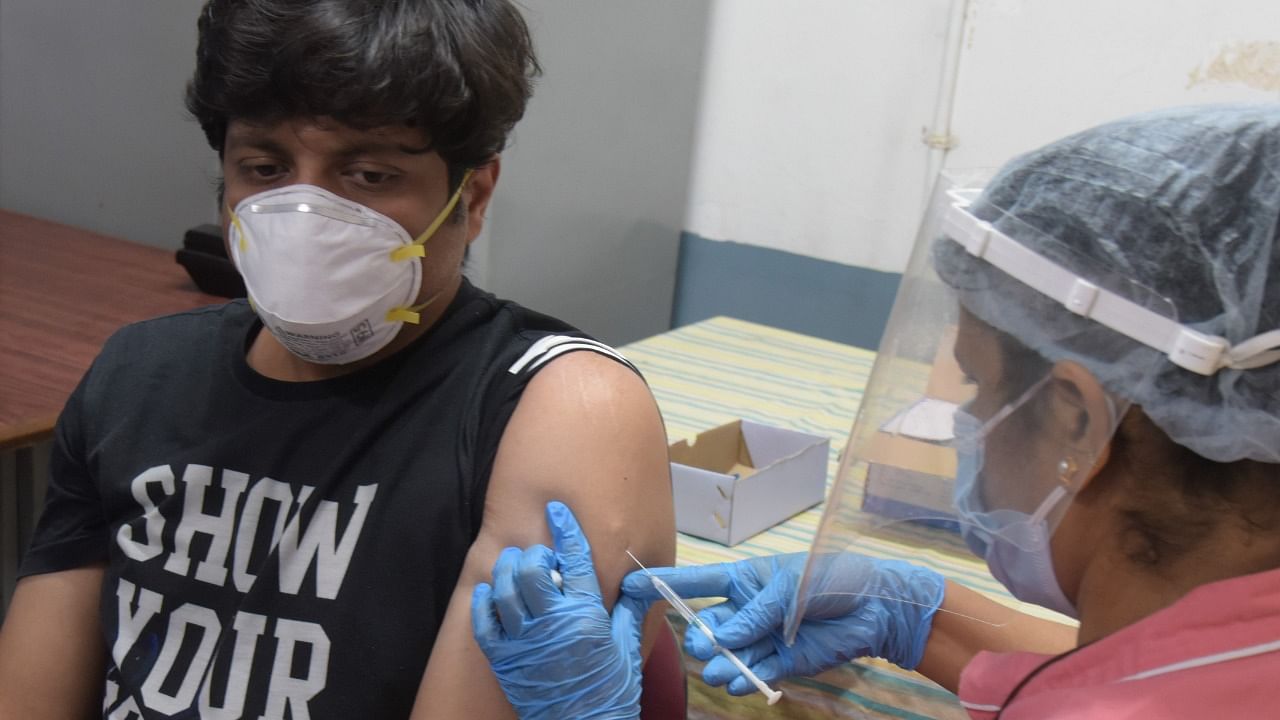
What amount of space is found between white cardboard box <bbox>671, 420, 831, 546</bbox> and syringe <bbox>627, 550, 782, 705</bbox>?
0.24 m

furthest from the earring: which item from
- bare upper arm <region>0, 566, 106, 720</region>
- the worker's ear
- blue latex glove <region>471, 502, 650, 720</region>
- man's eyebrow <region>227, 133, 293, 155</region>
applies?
bare upper arm <region>0, 566, 106, 720</region>

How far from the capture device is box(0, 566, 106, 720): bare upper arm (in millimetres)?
1220

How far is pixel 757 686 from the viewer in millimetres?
1196

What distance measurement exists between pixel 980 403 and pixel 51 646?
1.05 meters

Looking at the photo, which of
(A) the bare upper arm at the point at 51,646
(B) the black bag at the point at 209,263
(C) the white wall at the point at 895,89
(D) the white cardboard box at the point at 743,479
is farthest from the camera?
(C) the white wall at the point at 895,89

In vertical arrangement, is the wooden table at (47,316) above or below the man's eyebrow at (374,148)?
below

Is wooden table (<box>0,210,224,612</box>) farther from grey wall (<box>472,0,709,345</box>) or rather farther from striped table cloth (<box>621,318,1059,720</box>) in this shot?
striped table cloth (<box>621,318,1059,720</box>)

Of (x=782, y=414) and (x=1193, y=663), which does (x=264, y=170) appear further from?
(x=782, y=414)

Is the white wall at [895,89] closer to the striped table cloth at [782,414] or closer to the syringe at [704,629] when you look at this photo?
the striped table cloth at [782,414]

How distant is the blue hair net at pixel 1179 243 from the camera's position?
755 millimetres

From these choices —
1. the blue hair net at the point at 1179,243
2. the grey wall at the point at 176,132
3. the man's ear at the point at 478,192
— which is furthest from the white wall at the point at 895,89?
the blue hair net at the point at 1179,243

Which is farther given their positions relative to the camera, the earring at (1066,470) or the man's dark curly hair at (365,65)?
the man's dark curly hair at (365,65)

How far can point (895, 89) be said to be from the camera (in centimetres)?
335

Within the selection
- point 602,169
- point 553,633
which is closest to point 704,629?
point 553,633
